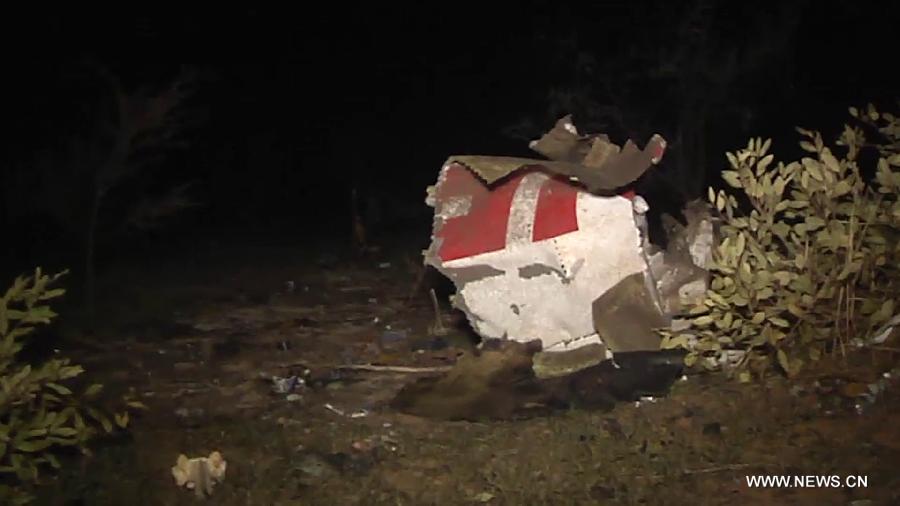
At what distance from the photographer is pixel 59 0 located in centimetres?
1440

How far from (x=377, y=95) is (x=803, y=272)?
1292 cm

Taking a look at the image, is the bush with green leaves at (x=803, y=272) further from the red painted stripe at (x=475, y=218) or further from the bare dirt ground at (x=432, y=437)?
the red painted stripe at (x=475, y=218)

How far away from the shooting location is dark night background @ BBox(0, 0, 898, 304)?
11.1 m

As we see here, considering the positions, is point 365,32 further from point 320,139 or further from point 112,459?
point 112,459

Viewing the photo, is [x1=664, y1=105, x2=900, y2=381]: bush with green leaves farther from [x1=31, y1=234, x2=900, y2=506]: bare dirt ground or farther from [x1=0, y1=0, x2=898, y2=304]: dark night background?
[x1=0, y1=0, x2=898, y2=304]: dark night background

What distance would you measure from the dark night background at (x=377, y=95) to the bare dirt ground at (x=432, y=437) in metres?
3.06

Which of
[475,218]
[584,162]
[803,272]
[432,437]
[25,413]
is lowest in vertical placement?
[432,437]

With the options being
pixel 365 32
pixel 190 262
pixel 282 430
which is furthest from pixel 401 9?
pixel 282 430

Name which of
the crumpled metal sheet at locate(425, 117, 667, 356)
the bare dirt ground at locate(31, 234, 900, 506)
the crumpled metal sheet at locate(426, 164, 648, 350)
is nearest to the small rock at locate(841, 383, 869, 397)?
the bare dirt ground at locate(31, 234, 900, 506)

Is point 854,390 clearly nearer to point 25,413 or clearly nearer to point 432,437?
point 432,437

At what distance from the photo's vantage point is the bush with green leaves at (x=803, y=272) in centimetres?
454

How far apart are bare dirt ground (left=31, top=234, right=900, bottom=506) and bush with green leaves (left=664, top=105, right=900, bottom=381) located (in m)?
0.14

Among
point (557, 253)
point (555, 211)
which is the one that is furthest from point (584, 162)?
point (557, 253)

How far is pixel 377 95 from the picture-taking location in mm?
16969
